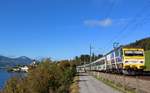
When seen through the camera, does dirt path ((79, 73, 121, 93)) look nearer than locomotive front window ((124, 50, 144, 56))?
Yes

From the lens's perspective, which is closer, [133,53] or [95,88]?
[95,88]

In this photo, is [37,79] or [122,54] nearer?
[37,79]

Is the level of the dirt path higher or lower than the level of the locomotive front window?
lower

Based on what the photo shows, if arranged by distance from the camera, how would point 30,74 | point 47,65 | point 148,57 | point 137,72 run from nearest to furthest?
point 30,74 → point 47,65 → point 137,72 → point 148,57

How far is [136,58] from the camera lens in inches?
1875

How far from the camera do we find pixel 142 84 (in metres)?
22.9

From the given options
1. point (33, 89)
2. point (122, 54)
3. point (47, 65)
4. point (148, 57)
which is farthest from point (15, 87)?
point (148, 57)

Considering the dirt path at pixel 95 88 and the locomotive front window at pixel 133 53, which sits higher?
the locomotive front window at pixel 133 53

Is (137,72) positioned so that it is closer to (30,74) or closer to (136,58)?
(136,58)

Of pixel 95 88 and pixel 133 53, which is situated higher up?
pixel 133 53

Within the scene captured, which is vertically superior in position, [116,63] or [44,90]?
[116,63]

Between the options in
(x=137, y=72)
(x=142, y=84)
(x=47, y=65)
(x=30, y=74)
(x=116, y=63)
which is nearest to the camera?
(x=142, y=84)

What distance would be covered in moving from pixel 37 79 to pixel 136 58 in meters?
20.3

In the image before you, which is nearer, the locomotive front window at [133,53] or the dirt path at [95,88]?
the dirt path at [95,88]
